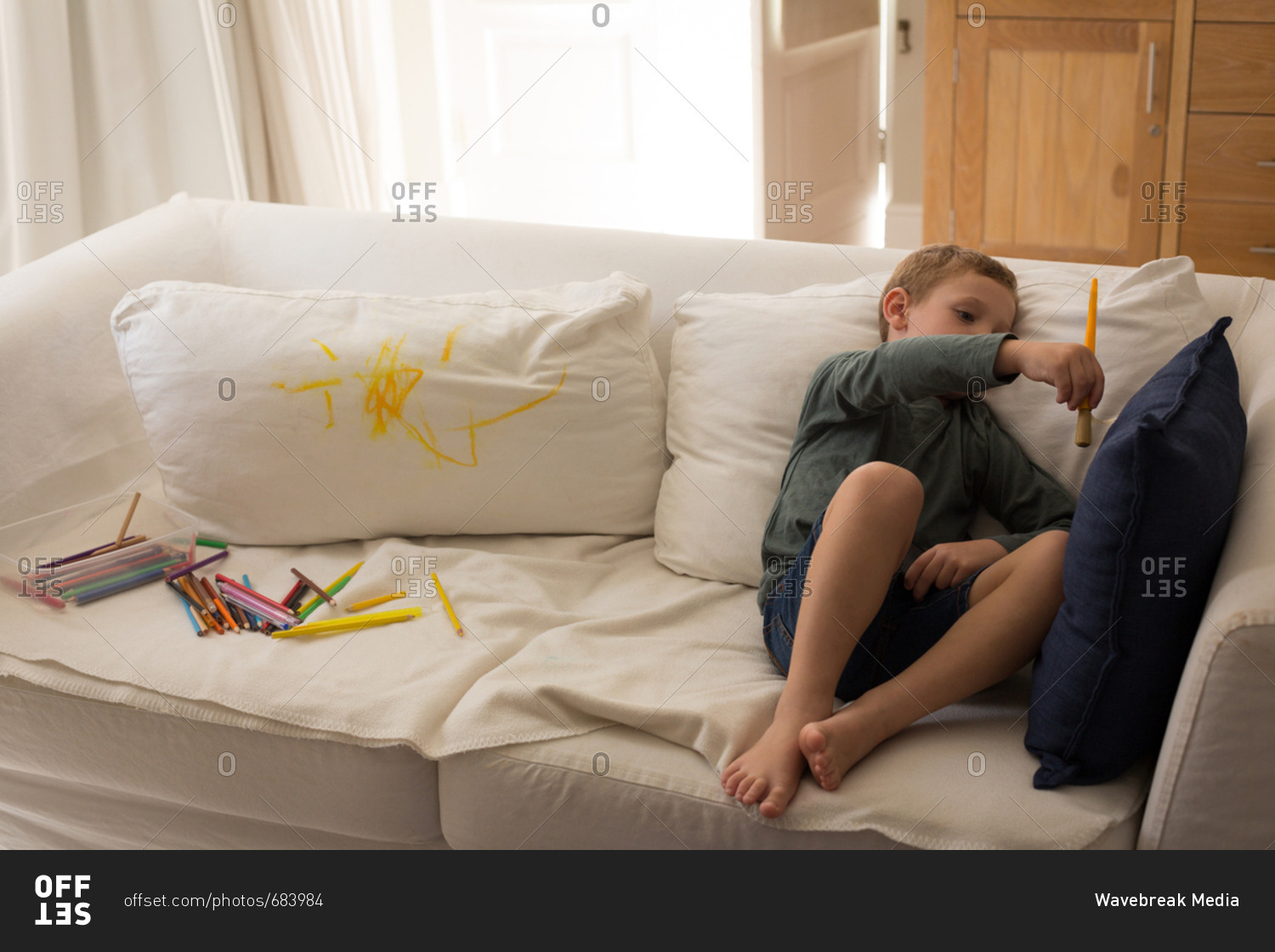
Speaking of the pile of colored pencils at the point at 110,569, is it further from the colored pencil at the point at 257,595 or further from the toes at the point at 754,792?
the toes at the point at 754,792

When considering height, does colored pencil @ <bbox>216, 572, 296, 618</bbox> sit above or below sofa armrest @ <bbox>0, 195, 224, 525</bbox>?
below

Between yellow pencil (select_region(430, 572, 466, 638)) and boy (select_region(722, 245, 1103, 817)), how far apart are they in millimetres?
357

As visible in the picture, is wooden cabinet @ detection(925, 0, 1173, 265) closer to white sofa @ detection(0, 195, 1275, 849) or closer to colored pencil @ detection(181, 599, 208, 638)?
white sofa @ detection(0, 195, 1275, 849)

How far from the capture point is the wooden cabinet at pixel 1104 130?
7.94 ft

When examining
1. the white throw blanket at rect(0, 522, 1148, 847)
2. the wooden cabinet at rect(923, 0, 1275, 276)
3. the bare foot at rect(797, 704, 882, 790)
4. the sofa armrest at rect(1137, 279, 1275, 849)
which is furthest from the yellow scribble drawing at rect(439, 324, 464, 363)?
the wooden cabinet at rect(923, 0, 1275, 276)

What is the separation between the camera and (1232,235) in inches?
98.4

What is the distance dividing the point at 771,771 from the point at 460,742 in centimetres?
32

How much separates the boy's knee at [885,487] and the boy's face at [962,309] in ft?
0.77

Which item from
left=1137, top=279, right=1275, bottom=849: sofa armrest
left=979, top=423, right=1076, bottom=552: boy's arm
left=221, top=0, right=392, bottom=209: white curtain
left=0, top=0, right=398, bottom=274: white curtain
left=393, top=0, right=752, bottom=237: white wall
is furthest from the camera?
left=393, top=0, right=752, bottom=237: white wall

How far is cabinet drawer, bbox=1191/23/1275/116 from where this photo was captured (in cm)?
236

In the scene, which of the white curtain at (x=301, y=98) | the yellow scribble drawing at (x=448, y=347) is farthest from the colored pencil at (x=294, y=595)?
the white curtain at (x=301, y=98)

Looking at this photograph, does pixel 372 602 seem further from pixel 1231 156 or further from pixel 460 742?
pixel 1231 156

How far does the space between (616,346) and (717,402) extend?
0.16 m
